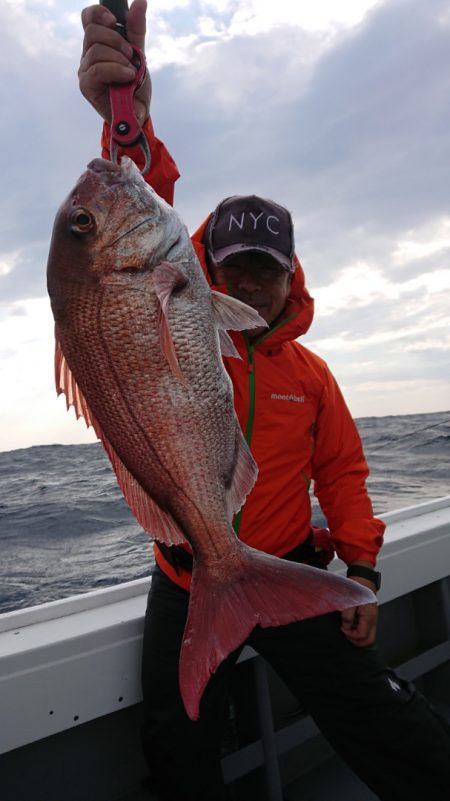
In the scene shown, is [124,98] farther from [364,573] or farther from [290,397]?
[364,573]

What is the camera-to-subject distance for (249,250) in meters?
2.27

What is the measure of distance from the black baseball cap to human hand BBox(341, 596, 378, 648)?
54.8 inches

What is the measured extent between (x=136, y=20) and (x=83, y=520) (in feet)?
19.2

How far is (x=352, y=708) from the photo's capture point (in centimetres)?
209

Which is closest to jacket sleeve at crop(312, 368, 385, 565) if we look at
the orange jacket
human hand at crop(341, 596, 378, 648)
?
the orange jacket

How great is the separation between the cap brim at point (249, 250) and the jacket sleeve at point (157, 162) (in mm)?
283

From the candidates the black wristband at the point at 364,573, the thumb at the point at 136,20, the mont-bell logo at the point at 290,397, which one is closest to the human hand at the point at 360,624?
the black wristband at the point at 364,573

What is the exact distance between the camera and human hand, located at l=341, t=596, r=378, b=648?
7.24 feet

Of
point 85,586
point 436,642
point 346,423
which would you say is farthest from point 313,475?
point 85,586

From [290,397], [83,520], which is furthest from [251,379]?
[83,520]

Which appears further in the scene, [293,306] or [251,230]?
[293,306]

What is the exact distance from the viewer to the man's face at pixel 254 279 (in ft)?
7.75

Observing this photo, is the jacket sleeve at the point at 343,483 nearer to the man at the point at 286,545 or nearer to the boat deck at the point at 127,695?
the man at the point at 286,545

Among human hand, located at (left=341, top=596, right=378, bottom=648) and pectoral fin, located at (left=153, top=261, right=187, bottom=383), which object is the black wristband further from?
pectoral fin, located at (left=153, top=261, right=187, bottom=383)
